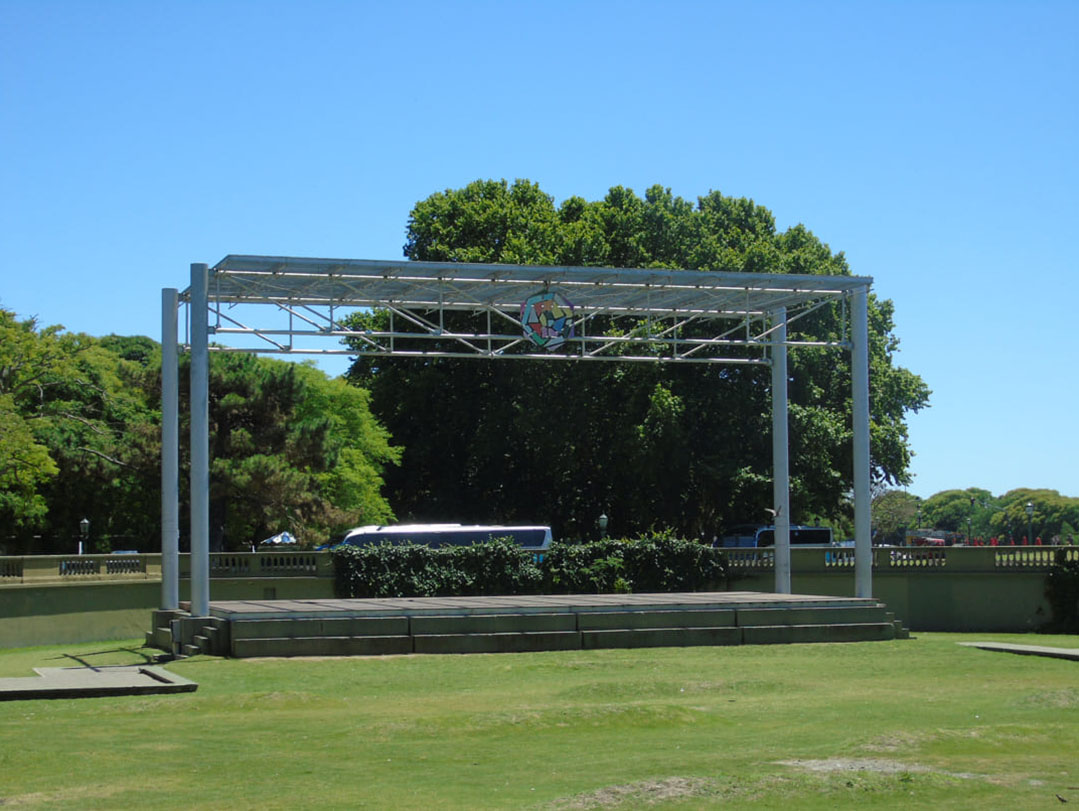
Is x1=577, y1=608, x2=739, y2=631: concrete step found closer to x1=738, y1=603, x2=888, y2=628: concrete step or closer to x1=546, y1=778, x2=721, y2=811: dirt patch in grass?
x1=738, y1=603, x2=888, y2=628: concrete step

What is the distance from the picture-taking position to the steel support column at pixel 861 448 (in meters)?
30.8

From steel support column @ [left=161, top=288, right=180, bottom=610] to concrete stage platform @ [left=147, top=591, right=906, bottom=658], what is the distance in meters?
1.59

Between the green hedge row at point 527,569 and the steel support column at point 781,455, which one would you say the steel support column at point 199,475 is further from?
the steel support column at point 781,455

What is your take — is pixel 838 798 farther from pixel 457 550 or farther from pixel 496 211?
pixel 496 211

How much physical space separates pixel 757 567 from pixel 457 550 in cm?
879

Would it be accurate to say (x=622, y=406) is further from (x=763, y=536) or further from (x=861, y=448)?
(x=861, y=448)

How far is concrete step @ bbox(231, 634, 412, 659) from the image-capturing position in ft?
79.2

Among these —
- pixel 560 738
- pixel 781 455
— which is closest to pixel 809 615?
pixel 781 455

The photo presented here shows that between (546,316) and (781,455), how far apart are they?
746 cm

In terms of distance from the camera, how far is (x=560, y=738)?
47.0 ft

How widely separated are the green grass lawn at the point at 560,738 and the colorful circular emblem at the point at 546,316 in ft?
29.2

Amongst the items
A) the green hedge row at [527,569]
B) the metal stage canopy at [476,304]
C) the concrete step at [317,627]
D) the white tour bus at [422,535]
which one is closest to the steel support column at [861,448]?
the metal stage canopy at [476,304]

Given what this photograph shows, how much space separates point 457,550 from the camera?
3600 centimetres

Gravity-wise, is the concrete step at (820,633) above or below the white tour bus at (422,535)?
below
